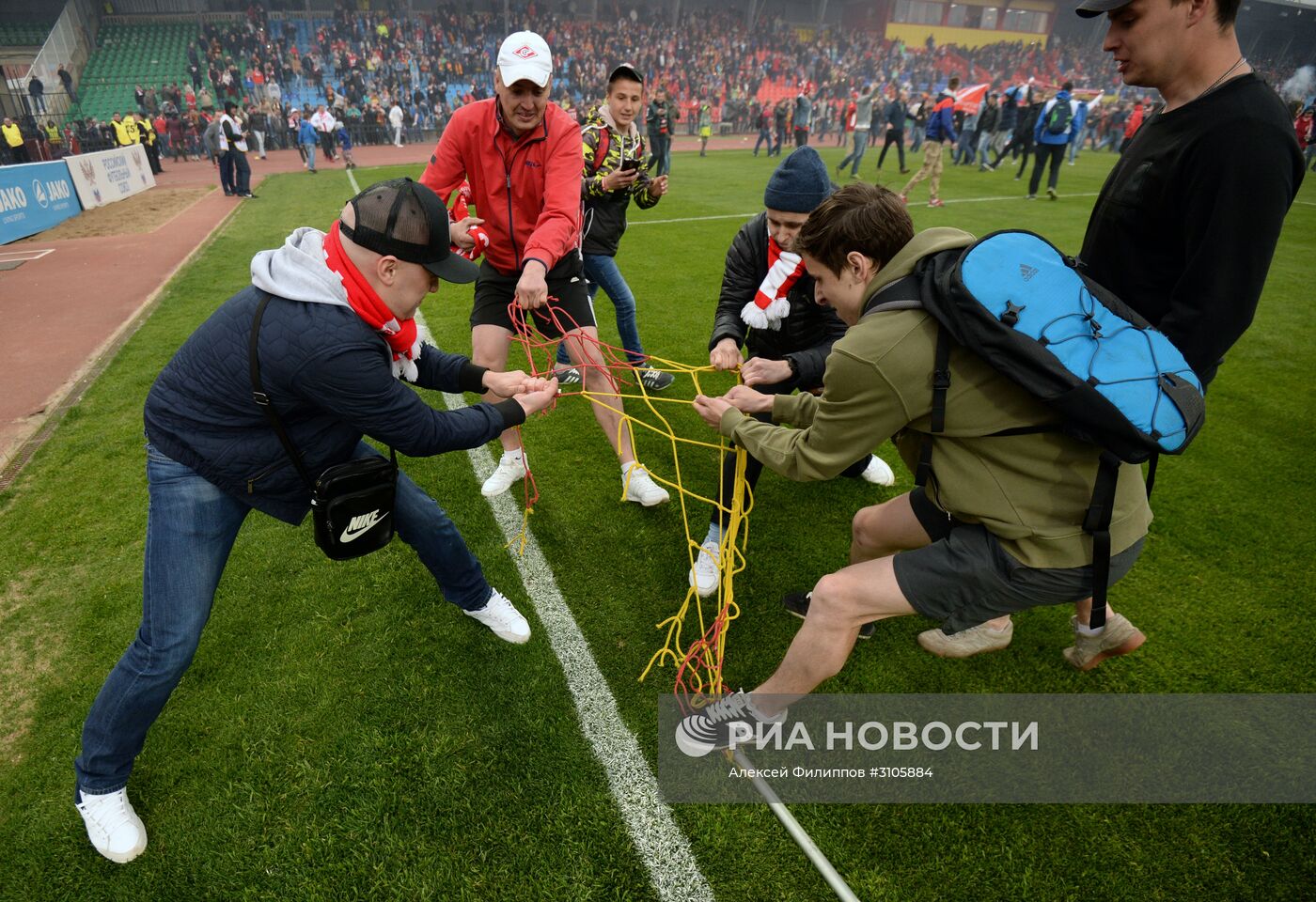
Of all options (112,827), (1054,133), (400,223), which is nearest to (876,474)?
(400,223)

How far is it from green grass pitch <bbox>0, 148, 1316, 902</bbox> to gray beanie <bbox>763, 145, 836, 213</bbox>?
4.54 ft

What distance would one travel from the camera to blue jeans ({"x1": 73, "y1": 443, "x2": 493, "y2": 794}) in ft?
6.65

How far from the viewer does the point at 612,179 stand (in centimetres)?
Result: 457

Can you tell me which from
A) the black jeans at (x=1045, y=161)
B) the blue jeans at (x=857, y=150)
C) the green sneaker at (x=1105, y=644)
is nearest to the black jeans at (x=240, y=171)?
the blue jeans at (x=857, y=150)

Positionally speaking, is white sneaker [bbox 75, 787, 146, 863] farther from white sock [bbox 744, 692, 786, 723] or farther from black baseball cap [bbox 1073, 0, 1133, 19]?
black baseball cap [bbox 1073, 0, 1133, 19]

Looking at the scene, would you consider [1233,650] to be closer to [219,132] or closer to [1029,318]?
[1029,318]

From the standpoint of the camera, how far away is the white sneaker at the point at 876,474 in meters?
4.12

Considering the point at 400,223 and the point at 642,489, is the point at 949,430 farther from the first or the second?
the point at 642,489

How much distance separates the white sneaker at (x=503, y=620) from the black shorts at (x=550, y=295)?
152 cm

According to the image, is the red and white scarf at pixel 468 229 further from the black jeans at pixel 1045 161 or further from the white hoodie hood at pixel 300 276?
the black jeans at pixel 1045 161

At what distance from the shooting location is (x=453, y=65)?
31.5 m

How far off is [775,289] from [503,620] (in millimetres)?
1963

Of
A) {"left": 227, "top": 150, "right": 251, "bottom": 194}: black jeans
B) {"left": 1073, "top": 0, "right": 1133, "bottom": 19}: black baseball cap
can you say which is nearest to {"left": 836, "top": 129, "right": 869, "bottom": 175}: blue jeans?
{"left": 227, "top": 150, "right": 251, "bottom": 194}: black jeans

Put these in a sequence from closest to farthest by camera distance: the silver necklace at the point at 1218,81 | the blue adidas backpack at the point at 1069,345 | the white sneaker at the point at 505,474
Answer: the blue adidas backpack at the point at 1069,345, the silver necklace at the point at 1218,81, the white sneaker at the point at 505,474
